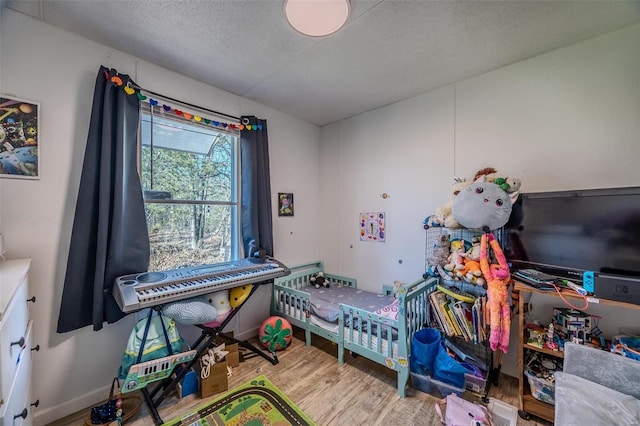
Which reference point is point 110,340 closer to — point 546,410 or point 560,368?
point 546,410

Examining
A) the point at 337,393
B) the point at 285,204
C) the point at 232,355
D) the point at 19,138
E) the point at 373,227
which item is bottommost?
the point at 337,393

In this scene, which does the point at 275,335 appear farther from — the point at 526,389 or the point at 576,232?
the point at 576,232

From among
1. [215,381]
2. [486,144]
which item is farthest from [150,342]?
[486,144]

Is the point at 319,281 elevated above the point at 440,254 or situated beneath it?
situated beneath

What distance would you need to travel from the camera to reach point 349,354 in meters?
2.38

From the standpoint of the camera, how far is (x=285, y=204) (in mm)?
3045

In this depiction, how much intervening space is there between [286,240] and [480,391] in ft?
7.39

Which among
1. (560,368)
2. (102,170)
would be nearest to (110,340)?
(102,170)

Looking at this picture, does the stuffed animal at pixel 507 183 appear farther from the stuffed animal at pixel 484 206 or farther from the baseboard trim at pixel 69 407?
the baseboard trim at pixel 69 407

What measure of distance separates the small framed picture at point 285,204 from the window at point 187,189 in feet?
1.80

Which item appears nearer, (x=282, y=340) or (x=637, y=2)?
(x=637, y=2)

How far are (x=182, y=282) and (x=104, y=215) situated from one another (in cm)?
70

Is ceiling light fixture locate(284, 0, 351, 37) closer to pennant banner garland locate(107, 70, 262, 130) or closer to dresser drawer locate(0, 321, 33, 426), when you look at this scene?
pennant banner garland locate(107, 70, 262, 130)

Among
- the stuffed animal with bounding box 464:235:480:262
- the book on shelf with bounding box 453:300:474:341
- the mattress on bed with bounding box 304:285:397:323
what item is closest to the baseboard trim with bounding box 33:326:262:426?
the mattress on bed with bounding box 304:285:397:323
